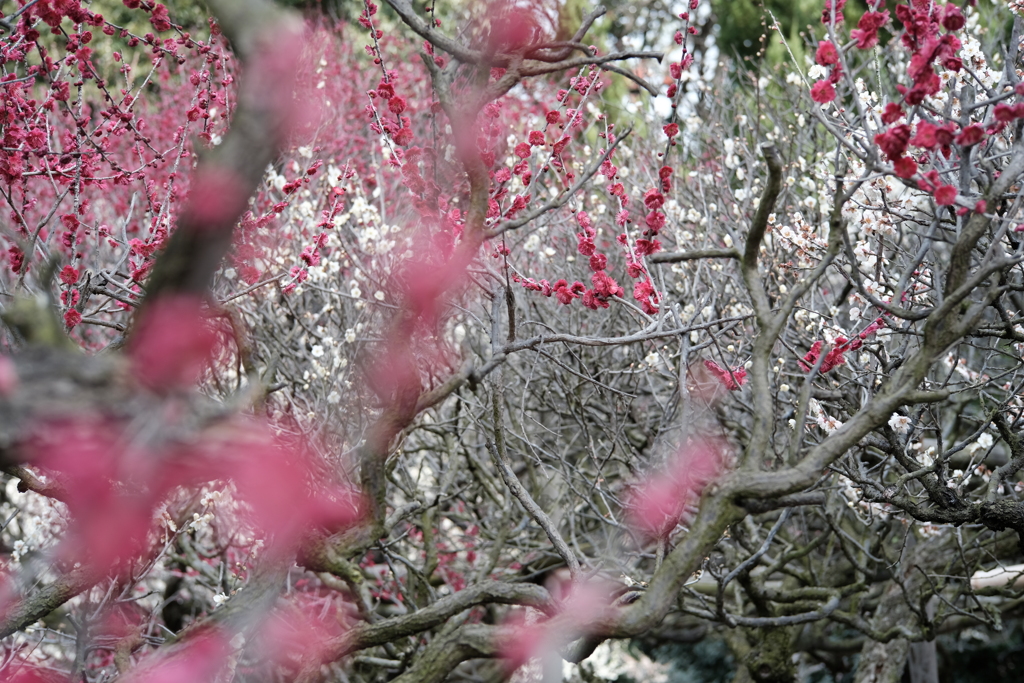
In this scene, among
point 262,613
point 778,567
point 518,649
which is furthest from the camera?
point 778,567

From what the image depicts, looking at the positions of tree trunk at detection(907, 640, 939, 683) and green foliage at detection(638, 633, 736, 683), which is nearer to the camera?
tree trunk at detection(907, 640, 939, 683)

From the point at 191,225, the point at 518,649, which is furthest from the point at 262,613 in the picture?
the point at 191,225

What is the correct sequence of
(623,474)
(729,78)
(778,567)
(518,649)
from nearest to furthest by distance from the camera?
(518,649), (778,567), (623,474), (729,78)

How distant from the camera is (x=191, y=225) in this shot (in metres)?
1.75

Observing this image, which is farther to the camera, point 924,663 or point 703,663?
point 703,663

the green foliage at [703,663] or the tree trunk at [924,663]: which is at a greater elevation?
the green foliage at [703,663]

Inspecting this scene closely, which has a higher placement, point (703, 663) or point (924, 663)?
point (703, 663)

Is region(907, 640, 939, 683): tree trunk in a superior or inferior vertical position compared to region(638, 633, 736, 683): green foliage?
inferior

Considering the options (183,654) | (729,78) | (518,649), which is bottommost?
(518,649)

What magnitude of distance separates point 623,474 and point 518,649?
3168mm

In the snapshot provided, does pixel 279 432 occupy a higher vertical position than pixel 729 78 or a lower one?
lower

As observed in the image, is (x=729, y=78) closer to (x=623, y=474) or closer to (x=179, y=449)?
(x=623, y=474)

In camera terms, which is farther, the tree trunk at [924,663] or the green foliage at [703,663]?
the green foliage at [703,663]

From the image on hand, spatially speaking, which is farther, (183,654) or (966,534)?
(966,534)
